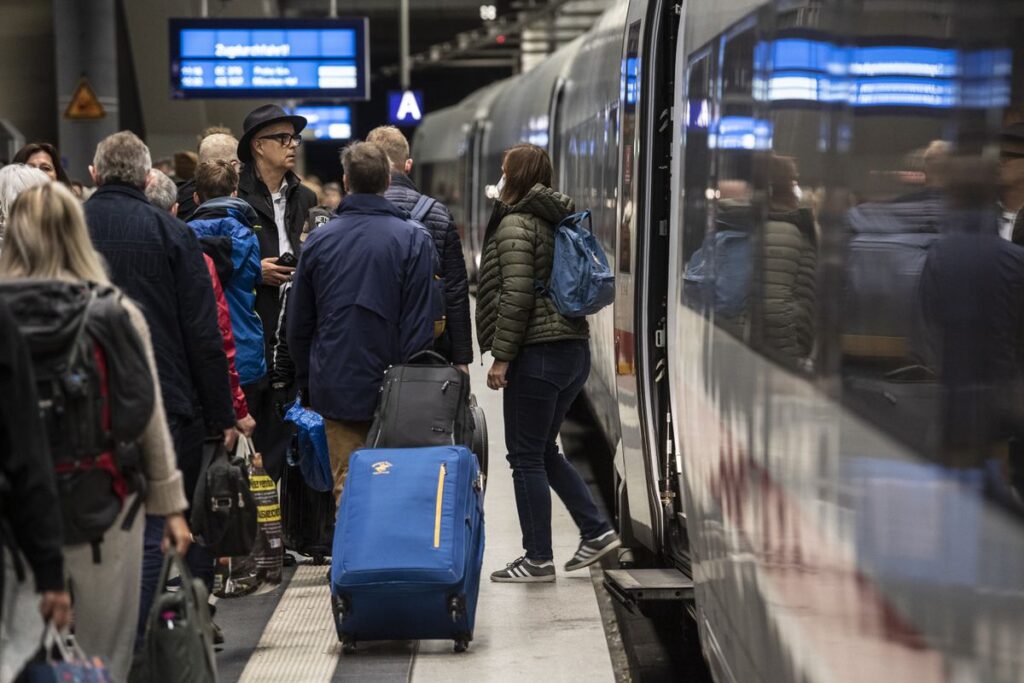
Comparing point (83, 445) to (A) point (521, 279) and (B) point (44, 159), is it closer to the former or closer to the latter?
(A) point (521, 279)

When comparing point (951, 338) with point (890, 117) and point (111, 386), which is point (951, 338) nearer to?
point (890, 117)

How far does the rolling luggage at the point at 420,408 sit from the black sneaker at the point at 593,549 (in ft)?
3.33

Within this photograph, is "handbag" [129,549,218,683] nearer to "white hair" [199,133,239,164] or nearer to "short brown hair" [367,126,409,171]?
"white hair" [199,133,239,164]

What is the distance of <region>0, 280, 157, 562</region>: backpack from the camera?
3.87 meters

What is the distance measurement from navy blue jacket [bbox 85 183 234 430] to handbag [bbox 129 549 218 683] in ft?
4.33

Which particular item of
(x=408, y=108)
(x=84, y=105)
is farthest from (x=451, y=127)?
(x=84, y=105)

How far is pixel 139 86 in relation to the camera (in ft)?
92.9

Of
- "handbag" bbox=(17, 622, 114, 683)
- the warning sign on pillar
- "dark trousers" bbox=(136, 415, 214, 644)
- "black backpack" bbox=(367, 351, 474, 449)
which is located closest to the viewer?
"handbag" bbox=(17, 622, 114, 683)

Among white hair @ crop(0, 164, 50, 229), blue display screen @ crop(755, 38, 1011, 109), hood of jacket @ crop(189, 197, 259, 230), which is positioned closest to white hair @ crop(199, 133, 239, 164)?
hood of jacket @ crop(189, 197, 259, 230)

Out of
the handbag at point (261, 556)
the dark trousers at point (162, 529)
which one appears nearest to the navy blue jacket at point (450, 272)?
the handbag at point (261, 556)

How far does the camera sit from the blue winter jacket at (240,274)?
673 cm

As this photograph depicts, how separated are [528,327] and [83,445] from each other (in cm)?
317

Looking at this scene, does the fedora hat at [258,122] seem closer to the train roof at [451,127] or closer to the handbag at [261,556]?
the handbag at [261,556]

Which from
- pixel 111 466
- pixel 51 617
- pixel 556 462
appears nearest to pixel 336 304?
pixel 556 462
